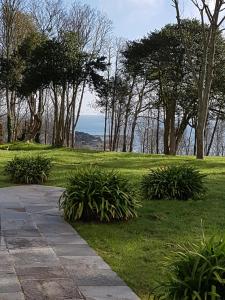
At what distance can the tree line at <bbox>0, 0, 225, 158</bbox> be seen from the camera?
20641 millimetres

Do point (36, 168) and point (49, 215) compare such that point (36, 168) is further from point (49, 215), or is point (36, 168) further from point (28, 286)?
point (28, 286)

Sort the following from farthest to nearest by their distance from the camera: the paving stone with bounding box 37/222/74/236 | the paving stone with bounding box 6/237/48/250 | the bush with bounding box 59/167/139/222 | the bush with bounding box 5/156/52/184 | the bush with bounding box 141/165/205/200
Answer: the bush with bounding box 5/156/52/184 → the bush with bounding box 141/165/205/200 → the bush with bounding box 59/167/139/222 → the paving stone with bounding box 37/222/74/236 → the paving stone with bounding box 6/237/48/250

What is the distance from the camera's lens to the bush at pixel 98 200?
6.41 m

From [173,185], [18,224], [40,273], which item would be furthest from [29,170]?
[40,273]

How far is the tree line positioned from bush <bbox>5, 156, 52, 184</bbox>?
26.3 ft

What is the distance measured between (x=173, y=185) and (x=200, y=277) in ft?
17.5

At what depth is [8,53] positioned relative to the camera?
26.8 m

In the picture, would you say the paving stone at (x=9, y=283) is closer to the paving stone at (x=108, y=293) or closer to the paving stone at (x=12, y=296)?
the paving stone at (x=12, y=296)

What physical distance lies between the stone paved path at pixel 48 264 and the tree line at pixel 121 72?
1187 cm

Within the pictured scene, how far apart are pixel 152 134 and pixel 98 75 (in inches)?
729

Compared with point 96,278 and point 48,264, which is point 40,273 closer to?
point 48,264

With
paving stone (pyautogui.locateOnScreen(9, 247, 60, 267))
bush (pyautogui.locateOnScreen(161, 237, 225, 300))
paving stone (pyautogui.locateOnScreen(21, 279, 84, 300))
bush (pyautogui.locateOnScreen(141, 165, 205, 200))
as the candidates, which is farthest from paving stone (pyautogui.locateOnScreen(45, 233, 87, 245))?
bush (pyautogui.locateOnScreen(141, 165, 205, 200))

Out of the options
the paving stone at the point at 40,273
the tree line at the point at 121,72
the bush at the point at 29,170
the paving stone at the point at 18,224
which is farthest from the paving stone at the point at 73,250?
the tree line at the point at 121,72

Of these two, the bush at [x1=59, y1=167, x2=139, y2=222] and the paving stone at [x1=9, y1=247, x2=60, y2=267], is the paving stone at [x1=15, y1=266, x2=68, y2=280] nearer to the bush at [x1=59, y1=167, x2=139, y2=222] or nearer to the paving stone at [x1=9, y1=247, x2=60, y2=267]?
the paving stone at [x1=9, y1=247, x2=60, y2=267]
